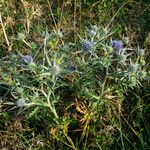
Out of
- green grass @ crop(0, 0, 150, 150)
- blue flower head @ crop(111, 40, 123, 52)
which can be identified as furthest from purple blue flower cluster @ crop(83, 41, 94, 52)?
blue flower head @ crop(111, 40, 123, 52)

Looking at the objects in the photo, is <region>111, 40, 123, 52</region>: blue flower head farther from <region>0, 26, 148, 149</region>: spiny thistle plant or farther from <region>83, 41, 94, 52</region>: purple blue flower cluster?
<region>83, 41, 94, 52</region>: purple blue flower cluster

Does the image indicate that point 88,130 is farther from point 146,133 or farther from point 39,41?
point 39,41

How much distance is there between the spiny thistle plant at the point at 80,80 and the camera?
2424mm

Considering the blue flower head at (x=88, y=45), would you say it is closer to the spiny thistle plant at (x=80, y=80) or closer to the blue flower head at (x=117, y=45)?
the spiny thistle plant at (x=80, y=80)

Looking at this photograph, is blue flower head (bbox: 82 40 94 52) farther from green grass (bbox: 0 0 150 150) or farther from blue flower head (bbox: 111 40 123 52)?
blue flower head (bbox: 111 40 123 52)

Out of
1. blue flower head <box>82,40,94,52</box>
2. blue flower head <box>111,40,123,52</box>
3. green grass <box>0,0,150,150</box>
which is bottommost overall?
green grass <box>0,0,150,150</box>

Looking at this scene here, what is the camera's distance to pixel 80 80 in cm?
265

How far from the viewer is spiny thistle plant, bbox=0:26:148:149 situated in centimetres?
242

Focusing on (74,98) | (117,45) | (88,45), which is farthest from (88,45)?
(74,98)

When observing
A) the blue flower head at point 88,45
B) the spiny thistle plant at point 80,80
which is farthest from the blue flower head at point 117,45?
the blue flower head at point 88,45

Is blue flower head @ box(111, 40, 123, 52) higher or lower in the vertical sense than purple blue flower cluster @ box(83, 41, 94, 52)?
lower

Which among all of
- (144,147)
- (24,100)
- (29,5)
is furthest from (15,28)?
(144,147)

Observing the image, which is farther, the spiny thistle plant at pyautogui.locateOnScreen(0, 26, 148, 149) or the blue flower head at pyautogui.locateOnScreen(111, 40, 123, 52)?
the blue flower head at pyautogui.locateOnScreen(111, 40, 123, 52)

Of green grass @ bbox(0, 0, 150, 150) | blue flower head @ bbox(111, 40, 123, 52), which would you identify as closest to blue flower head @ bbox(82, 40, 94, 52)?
green grass @ bbox(0, 0, 150, 150)
